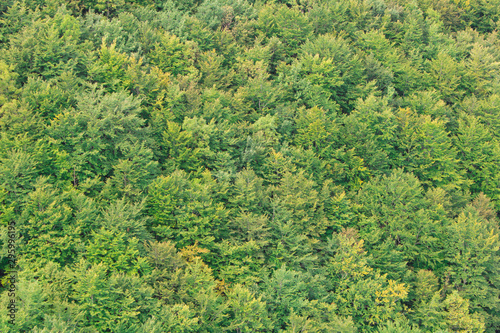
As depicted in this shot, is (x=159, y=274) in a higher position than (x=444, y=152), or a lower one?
lower

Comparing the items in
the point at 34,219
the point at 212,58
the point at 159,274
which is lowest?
the point at 159,274

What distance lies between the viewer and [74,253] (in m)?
43.5

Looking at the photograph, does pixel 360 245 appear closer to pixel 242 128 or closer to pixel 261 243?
pixel 261 243

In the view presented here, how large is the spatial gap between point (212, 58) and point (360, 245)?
89.6 ft

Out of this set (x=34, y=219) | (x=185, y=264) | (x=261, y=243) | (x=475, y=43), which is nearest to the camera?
(x=34, y=219)

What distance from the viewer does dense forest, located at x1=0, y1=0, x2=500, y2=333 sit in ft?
141

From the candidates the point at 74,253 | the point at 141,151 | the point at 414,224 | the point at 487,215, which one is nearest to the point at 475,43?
the point at 487,215

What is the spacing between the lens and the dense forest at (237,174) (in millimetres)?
43062

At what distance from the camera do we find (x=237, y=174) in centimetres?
5225

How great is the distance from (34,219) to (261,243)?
64.9 feet

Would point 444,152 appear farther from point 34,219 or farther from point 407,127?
point 34,219

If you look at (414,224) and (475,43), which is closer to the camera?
(414,224)

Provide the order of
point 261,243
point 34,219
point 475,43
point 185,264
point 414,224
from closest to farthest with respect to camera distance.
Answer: point 34,219 → point 185,264 → point 261,243 → point 414,224 → point 475,43

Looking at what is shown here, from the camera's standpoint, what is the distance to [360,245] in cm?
5122
